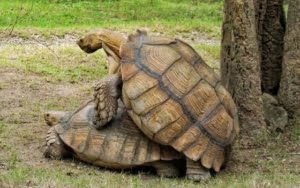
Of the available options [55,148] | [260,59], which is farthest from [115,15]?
[55,148]

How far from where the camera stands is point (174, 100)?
645 centimetres

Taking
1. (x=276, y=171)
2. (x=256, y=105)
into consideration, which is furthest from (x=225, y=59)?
(x=276, y=171)

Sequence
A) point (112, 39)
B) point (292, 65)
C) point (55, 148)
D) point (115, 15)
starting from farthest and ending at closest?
1. point (115, 15)
2. point (292, 65)
3. point (112, 39)
4. point (55, 148)

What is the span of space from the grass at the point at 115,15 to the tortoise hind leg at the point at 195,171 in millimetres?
8287

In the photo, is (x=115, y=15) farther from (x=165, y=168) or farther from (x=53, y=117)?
(x=165, y=168)

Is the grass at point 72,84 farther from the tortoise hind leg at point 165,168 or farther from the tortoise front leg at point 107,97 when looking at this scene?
the tortoise front leg at point 107,97

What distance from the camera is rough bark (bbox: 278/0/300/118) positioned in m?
7.74

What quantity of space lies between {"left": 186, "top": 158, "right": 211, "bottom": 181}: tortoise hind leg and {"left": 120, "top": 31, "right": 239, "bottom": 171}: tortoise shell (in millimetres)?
83

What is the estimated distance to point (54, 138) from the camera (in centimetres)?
699

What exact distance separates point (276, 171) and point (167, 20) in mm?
10458

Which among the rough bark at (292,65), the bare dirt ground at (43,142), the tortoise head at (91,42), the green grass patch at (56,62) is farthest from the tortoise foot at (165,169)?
the green grass patch at (56,62)

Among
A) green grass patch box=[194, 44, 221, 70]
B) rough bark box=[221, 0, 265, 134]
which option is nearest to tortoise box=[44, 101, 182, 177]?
rough bark box=[221, 0, 265, 134]

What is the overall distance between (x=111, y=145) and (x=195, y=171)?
2.55 feet

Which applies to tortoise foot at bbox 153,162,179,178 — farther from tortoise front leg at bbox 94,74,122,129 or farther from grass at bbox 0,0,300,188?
tortoise front leg at bbox 94,74,122,129
